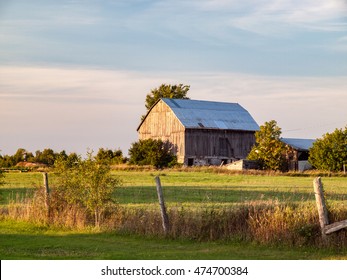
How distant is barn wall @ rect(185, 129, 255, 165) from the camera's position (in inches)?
2948

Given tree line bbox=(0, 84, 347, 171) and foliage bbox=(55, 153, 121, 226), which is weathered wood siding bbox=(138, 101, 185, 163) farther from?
foliage bbox=(55, 153, 121, 226)

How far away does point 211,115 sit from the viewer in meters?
78.8

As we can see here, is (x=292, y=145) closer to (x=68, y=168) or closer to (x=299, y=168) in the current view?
(x=299, y=168)

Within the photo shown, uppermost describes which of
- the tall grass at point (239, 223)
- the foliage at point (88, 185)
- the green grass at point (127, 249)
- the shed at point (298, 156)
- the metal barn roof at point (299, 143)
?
the metal barn roof at point (299, 143)

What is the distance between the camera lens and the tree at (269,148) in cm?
7262

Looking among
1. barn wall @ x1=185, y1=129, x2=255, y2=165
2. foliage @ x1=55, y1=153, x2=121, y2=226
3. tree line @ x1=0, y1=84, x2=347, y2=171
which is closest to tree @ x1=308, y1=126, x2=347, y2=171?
tree line @ x1=0, y1=84, x2=347, y2=171

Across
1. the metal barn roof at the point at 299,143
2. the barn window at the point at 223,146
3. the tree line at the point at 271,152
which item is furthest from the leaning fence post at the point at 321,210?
the metal barn roof at the point at 299,143

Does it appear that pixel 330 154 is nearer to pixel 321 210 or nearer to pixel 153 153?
pixel 153 153

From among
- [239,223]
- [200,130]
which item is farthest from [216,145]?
[239,223]

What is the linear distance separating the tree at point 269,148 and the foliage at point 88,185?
51.7 meters

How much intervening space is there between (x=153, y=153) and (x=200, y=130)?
550 cm

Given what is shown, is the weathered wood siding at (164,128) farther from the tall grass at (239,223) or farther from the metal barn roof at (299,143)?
the tall grass at (239,223)

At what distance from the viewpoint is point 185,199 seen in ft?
105

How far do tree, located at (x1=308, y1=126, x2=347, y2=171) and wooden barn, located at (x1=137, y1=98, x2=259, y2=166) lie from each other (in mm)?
8421
